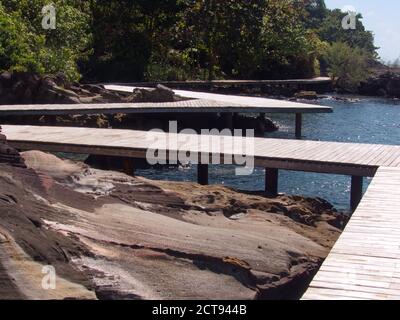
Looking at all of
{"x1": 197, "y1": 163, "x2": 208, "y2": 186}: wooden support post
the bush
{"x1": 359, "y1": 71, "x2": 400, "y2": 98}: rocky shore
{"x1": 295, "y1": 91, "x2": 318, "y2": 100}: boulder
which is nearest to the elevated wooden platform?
{"x1": 295, "y1": 91, "x2": 318, "y2": 100}: boulder

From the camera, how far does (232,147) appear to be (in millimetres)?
13250

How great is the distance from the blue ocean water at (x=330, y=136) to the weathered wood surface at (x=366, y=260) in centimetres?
642

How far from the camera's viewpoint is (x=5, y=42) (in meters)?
22.1

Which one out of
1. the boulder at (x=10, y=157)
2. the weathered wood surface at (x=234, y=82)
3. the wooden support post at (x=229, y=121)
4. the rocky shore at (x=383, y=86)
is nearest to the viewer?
the boulder at (x=10, y=157)

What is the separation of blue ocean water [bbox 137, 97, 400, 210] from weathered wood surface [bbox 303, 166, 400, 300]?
253 inches

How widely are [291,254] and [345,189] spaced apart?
8352 mm

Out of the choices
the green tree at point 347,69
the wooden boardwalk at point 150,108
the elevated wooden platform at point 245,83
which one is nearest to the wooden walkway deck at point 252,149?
the wooden boardwalk at point 150,108

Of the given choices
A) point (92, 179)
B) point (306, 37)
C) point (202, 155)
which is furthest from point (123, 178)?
point (306, 37)

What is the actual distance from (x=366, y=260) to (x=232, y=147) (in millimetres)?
6818

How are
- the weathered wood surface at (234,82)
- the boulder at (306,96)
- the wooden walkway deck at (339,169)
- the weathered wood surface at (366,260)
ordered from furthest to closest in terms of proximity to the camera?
the boulder at (306,96)
the weathered wood surface at (234,82)
the wooden walkway deck at (339,169)
the weathered wood surface at (366,260)

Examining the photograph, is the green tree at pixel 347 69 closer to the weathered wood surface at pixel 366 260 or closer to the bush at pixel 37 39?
the bush at pixel 37 39

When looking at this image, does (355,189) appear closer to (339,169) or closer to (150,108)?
(339,169)

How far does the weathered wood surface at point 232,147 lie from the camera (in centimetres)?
1194

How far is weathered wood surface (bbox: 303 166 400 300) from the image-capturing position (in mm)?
5812
